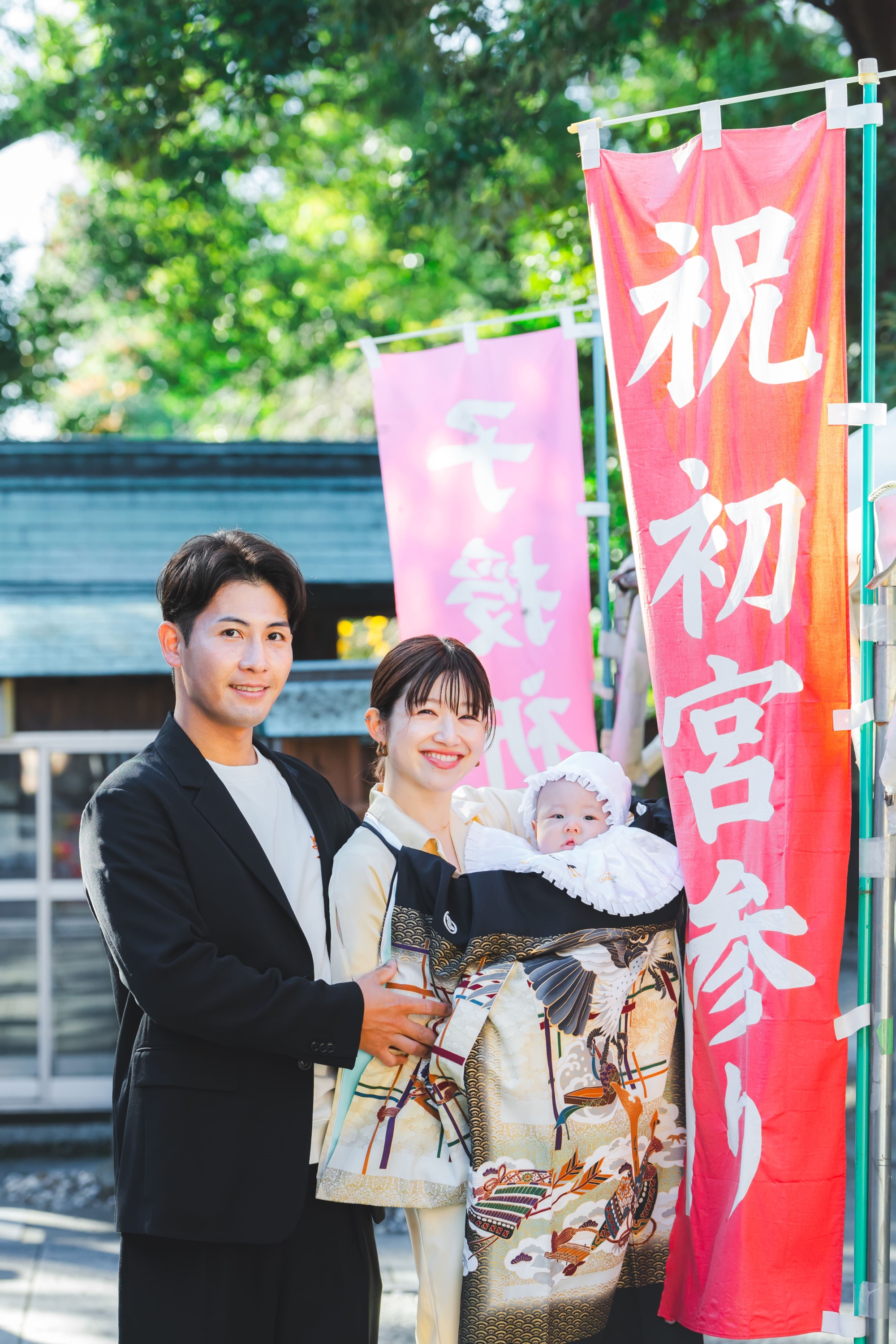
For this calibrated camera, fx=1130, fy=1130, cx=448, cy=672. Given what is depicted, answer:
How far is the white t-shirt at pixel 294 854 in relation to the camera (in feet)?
7.72

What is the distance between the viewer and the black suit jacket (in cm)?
212

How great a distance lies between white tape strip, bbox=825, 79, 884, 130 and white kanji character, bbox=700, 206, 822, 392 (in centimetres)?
21

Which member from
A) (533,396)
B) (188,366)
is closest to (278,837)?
(533,396)

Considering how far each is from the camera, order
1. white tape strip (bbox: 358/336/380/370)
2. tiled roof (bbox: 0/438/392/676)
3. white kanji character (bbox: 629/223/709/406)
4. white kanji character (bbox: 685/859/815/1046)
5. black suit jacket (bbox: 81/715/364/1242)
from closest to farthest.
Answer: black suit jacket (bbox: 81/715/364/1242), white kanji character (bbox: 685/859/815/1046), white kanji character (bbox: 629/223/709/406), white tape strip (bbox: 358/336/380/370), tiled roof (bbox: 0/438/392/676)

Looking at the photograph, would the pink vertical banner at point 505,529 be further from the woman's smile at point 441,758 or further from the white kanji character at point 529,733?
the woman's smile at point 441,758

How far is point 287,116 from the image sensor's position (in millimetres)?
10922

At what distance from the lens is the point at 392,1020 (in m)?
2.24

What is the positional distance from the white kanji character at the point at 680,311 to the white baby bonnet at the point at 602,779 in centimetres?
81

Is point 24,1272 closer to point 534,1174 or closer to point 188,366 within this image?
point 534,1174

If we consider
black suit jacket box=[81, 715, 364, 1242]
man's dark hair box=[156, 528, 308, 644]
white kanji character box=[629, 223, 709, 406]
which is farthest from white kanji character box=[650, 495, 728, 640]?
black suit jacket box=[81, 715, 364, 1242]

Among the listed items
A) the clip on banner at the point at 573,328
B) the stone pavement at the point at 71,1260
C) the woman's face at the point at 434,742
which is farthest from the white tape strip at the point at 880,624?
the stone pavement at the point at 71,1260

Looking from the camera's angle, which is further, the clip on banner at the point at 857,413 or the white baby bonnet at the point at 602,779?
the white baby bonnet at the point at 602,779

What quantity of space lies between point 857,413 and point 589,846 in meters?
1.07

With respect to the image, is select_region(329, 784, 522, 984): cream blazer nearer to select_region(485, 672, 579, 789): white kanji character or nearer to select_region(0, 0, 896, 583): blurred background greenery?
select_region(485, 672, 579, 789): white kanji character
